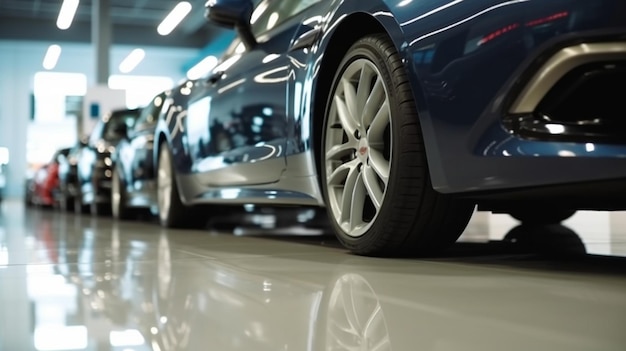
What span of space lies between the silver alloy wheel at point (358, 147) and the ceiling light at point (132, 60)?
68.1 feet

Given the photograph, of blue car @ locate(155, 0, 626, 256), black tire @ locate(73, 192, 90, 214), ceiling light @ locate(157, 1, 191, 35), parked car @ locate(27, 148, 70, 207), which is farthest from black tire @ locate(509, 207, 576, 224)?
ceiling light @ locate(157, 1, 191, 35)

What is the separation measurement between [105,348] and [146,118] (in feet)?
15.6

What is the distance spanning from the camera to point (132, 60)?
76.7ft

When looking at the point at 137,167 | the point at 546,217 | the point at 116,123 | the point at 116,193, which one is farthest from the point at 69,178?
the point at 546,217

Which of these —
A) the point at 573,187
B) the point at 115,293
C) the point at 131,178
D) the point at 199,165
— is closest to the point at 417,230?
the point at 573,187

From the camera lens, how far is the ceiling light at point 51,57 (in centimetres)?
2209

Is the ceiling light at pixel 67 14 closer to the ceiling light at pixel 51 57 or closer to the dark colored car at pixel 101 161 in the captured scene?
the ceiling light at pixel 51 57

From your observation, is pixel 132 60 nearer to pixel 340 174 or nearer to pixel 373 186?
pixel 340 174

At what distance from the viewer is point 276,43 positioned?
118 inches

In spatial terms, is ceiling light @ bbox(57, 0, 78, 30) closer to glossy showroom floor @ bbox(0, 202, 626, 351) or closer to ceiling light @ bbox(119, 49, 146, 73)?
ceiling light @ bbox(119, 49, 146, 73)

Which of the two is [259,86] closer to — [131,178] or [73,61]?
[131,178]

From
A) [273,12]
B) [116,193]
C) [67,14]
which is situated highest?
[67,14]

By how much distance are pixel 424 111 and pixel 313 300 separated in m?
0.70

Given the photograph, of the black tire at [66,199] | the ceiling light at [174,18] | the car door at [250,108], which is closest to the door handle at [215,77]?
the car door at [250,108]
